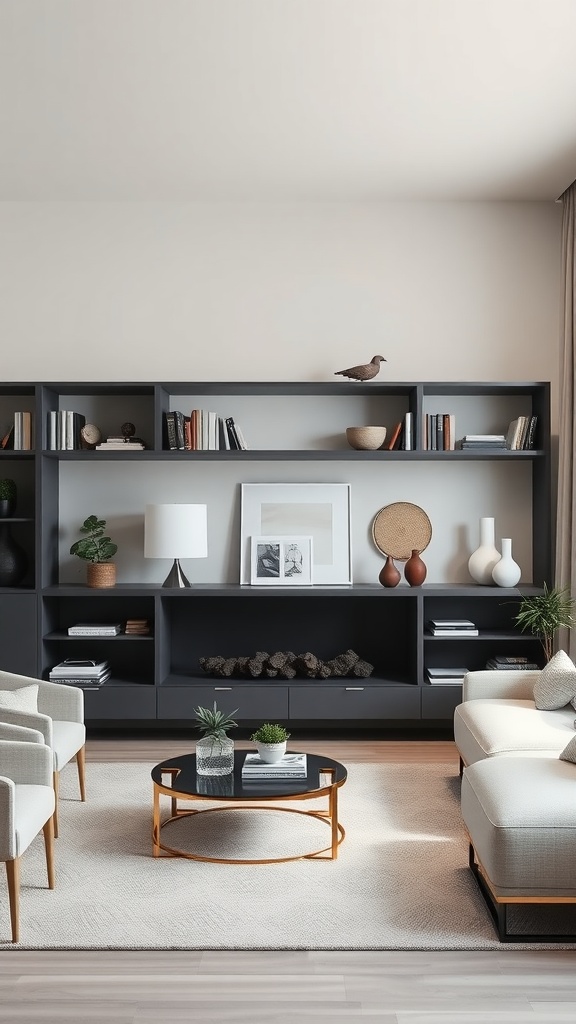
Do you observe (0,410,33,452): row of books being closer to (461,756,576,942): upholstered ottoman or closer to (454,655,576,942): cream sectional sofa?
(454,655,576,942): cream sectional sofa

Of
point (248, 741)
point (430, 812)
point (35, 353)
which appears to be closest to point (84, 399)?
point (35, 353)

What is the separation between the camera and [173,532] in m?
5.02

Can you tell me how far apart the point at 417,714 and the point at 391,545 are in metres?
1.01

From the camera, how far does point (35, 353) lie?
219 inches

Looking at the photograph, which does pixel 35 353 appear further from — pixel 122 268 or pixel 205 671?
pixel 205 671

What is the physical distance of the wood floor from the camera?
238cm

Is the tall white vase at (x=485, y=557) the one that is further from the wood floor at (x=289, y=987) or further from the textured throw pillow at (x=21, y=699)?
the wood floor at (x=289, y=987)

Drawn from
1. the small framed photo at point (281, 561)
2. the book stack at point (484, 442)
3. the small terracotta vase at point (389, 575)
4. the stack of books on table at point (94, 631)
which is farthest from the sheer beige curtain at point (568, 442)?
the stack of books on table at point (94, 631)

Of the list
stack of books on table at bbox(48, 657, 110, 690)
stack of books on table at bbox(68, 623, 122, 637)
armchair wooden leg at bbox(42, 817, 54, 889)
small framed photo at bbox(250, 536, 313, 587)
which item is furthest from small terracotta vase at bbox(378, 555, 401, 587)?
armchair wooden leg at bbox(42, 817, 54, 889)

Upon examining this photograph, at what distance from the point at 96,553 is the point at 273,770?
7.27 ft

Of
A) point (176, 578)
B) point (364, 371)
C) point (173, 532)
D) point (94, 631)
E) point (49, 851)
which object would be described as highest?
point (364, 371)

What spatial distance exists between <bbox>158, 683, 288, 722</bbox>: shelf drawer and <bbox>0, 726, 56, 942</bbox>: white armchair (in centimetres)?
192

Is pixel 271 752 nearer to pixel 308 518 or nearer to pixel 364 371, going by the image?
pixel 308 518

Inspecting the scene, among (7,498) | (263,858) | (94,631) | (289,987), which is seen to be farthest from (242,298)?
(289,987)
